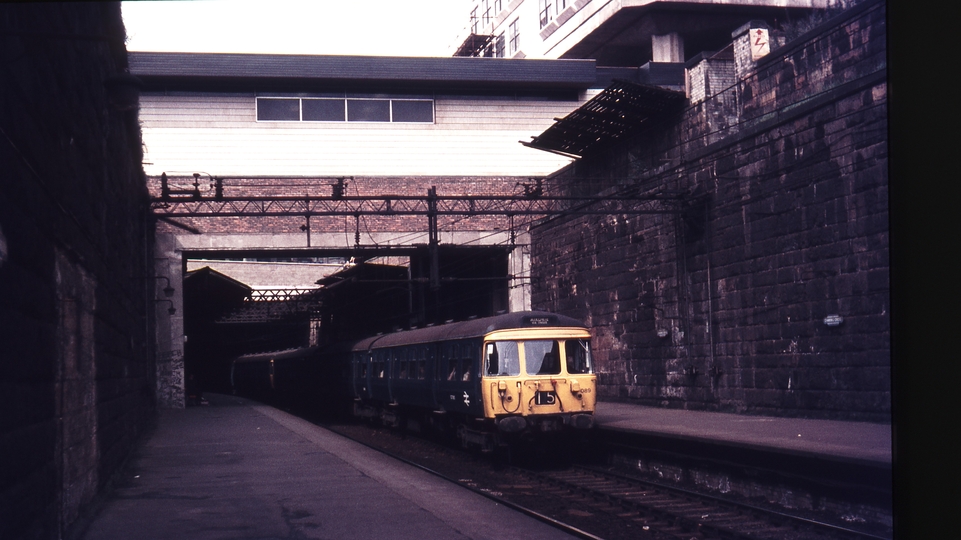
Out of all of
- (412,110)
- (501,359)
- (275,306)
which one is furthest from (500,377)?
(275,306)

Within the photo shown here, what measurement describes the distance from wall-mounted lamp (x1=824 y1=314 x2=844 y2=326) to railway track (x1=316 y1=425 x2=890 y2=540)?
14.6ft

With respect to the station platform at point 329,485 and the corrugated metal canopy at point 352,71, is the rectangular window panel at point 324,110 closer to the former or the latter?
the corrugated metal canopy at point 352,71

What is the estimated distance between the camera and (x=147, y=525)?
361 inches

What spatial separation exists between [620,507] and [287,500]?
414 cm

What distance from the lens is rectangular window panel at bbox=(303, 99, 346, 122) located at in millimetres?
32213

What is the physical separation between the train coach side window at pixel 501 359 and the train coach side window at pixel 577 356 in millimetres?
982

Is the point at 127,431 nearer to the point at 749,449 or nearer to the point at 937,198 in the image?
the point at 749,449

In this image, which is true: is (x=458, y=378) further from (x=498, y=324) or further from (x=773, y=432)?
(x=773, y=432)

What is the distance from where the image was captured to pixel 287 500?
10797 millimetres

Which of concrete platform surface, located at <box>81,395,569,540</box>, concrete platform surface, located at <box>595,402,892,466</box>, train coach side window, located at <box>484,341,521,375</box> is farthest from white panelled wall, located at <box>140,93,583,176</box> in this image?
train coach side window, located at <box>484,341,521,375</box>

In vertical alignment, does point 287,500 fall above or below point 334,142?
below

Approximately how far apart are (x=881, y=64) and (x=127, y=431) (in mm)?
13474

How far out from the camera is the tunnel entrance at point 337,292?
30.7 meters

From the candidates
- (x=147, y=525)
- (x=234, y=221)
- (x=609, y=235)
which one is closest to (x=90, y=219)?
(x=147, y=525)
